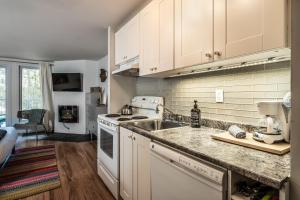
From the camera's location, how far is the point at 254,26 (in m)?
0.99

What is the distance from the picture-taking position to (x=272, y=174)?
2.27ft

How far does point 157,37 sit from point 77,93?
4.23 meters

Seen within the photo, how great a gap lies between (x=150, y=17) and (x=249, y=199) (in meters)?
1.76

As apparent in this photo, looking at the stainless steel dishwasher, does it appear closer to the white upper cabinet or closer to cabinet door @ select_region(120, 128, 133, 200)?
cabinet door @ select_region(120, 128, 133, 200)

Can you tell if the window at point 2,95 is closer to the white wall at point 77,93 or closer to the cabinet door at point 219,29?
the white wall at point 77,93

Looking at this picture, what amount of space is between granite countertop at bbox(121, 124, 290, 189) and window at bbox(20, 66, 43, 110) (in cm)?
554

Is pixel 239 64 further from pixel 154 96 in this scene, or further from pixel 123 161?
pixel 123 161

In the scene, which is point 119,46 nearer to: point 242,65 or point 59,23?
point 59,23

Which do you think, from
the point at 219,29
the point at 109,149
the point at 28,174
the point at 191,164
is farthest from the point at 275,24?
the point at 28,174

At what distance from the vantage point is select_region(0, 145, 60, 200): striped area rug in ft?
7.37

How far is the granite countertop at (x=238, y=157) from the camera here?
2.28ft

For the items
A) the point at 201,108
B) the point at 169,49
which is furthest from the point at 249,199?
the point at 169,49

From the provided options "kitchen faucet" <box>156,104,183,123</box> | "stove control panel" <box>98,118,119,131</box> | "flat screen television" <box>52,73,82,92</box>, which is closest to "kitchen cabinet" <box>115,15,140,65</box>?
"kitchen faucet" <box>156,104,183,123</box>

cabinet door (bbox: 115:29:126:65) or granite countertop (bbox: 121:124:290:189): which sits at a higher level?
cabinet door (bbox: 115:29:126:65)
